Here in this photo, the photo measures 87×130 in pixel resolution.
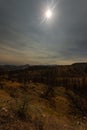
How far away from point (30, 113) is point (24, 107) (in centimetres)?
49

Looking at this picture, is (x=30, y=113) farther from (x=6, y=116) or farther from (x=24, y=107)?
(x=6, y=116)

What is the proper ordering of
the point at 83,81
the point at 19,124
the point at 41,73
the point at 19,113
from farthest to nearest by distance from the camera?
the point at 41,73
the point at 83,81
the point at 19,113
the point at 19,124

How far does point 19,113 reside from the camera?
9180mm

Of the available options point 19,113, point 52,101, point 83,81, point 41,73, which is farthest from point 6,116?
point 41,73

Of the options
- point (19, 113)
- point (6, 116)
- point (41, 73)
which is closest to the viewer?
point (6, 116)

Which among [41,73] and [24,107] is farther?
[41,73]

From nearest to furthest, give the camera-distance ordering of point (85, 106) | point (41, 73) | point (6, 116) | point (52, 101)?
1. point (6, 116)
2. point (52, 101)
3. point (85, 106)
4. point (41, 73)

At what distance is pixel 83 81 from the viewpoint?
126 ft

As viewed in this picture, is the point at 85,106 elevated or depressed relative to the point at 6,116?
depressed

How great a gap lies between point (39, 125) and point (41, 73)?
4114 centimetres

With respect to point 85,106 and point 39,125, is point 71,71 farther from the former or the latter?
point 39,125

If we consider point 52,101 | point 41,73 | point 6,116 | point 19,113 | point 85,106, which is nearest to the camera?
point 6,116

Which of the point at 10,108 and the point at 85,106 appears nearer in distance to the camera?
the point at 10,108

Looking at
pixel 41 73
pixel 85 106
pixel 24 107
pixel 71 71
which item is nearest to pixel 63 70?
pixel 71 71
